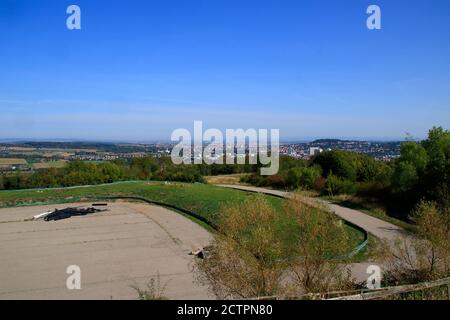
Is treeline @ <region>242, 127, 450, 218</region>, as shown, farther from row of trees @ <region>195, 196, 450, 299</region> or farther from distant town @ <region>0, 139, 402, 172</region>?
row of trees @ <region>195, 196, 450, 299</region>

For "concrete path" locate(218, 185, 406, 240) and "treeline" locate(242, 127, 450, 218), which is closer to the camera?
"concrete path" locate(218, 185, 406, 240)

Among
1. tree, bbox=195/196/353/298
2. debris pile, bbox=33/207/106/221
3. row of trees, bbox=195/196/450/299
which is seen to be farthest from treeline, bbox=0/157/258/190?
tree, bbox=195/196/353/298

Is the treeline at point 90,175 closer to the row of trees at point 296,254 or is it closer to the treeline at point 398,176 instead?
the treeline at point 398,176

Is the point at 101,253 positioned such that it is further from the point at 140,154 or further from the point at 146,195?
the point at 140,154

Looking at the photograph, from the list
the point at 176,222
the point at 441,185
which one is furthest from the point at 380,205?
the point at 176,222

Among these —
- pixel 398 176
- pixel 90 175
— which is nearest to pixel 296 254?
pixel 398 176

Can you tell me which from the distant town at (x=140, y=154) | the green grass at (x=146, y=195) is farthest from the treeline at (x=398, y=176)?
the green grass at (x=146, y=195)
